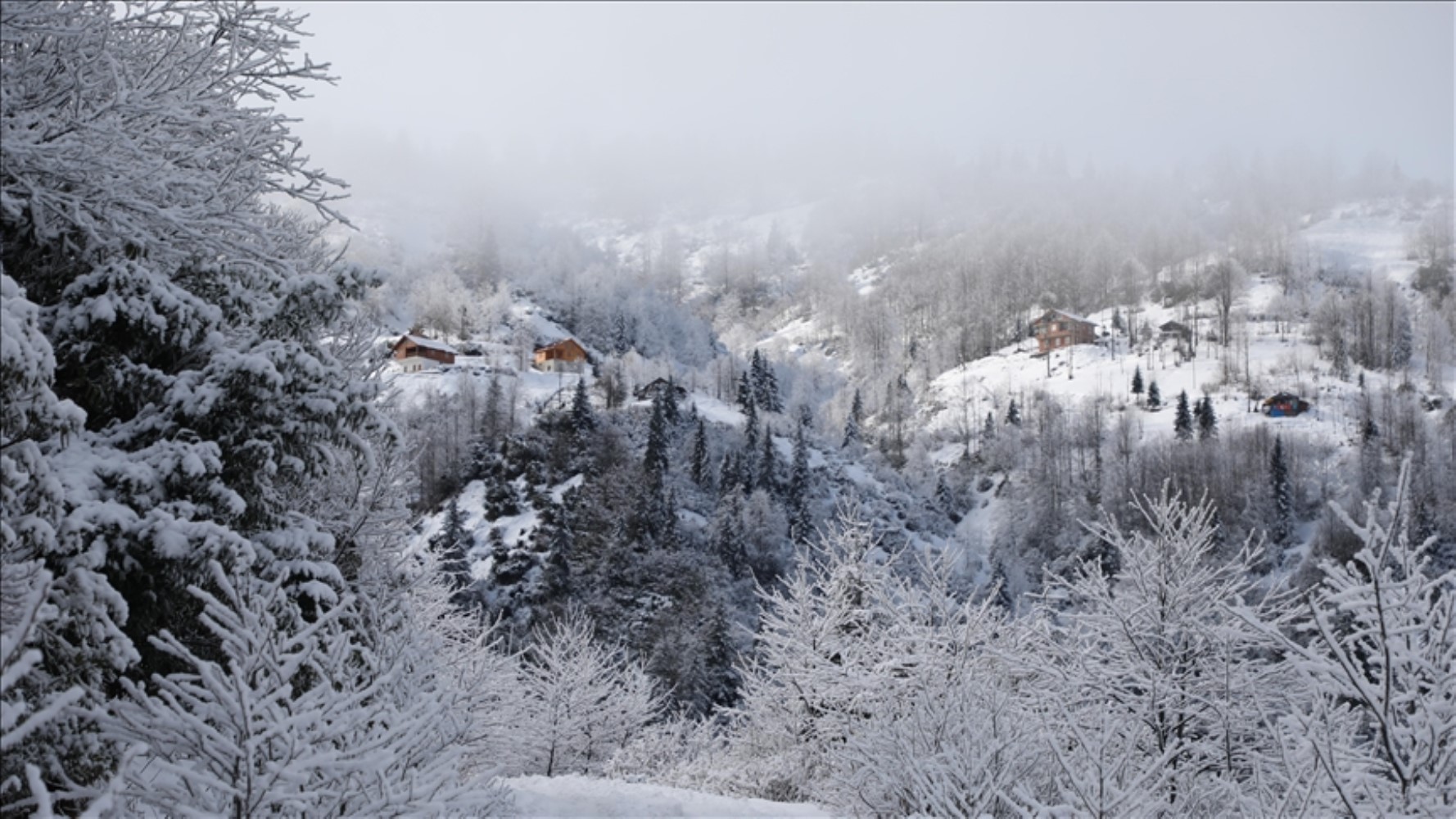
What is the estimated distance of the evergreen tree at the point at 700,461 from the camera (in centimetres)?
6625

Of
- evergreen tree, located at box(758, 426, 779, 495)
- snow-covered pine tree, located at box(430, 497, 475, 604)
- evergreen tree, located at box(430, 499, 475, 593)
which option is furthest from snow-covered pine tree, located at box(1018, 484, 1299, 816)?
evergreen tree, located at box(758, 426, 779, 495)

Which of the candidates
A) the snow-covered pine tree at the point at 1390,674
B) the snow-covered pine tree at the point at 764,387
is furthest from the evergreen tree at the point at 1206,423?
the snow-covered pine tree at the point at 1390,674

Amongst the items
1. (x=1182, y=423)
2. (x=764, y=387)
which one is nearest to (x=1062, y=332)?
(x=1182, y=423)

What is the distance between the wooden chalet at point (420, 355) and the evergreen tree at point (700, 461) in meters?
34.7

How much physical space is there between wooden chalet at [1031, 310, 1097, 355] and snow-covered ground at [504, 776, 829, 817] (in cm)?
11965

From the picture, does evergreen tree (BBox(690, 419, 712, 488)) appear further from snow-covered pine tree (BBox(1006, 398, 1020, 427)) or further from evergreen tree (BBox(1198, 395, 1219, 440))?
evergreen tree (BBox(1198, 395, 1219, 440))

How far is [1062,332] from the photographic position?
123m

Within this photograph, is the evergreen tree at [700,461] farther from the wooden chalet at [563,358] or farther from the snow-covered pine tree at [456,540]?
the wooden chalet at [563,358]

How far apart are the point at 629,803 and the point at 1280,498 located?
6965 cm

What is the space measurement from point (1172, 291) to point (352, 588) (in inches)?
6021

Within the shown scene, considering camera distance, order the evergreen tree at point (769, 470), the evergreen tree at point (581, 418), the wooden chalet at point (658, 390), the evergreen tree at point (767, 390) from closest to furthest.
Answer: the evergreen tree at point (581, 418)
the evergreen tree at point (769, 470)
the wooden chalet at point (658, 390)
the evergreen tree at point (767, 390)

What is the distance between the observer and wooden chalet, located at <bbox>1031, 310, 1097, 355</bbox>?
121000mm

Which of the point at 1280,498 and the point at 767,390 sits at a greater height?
the point at 767,390

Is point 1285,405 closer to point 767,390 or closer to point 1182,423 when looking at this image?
point 1182,423
